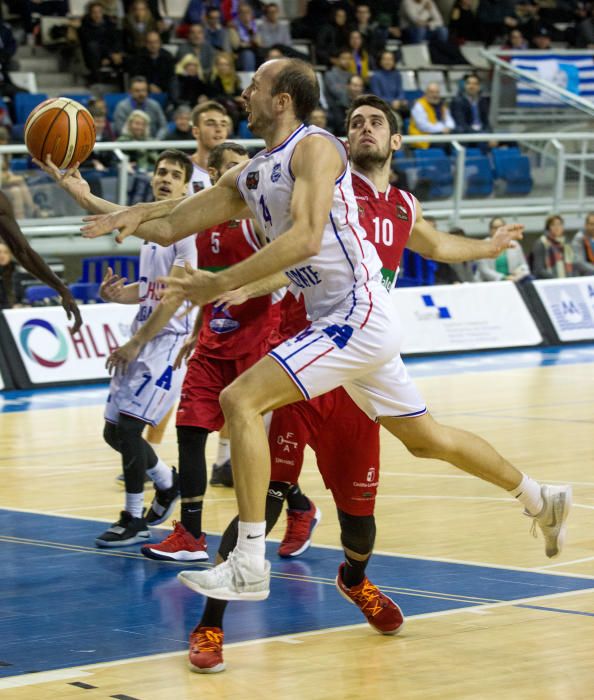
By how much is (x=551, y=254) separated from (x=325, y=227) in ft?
49.2

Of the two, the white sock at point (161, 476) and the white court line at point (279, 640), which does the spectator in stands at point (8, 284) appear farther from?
the white court line at point (279, 640)

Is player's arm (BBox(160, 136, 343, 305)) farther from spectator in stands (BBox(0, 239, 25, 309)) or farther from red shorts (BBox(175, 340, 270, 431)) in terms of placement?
spectator in stands (BBox(0, 239, 25, 309))

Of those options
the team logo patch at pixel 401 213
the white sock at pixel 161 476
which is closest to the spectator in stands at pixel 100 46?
the white sock at pixel 161 476

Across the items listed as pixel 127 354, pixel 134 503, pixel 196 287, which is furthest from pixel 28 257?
pixel 196 287

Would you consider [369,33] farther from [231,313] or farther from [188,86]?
[231,313]

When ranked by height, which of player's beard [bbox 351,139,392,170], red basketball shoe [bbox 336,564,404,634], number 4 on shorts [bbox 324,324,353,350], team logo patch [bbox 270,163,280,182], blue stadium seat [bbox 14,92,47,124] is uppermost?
team logo patch [bbox 270,163,280,182]

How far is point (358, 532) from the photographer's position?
19.2 ft

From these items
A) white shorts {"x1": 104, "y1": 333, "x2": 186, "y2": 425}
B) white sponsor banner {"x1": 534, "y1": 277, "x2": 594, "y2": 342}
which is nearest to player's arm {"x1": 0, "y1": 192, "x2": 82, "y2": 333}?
white shorts {"x1": 104, "y1": 333, "x2": 186, "y2": 425}

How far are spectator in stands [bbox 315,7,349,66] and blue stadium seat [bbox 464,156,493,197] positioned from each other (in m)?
3.57

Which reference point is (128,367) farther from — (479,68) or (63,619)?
(479,68)

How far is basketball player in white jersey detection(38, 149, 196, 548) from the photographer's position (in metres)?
7.68

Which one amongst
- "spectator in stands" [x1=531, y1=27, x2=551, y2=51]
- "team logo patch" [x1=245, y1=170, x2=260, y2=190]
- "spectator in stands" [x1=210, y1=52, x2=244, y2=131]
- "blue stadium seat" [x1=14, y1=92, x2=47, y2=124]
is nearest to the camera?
"team logo patch" [x1=245, y1=170, x2=260, y2=190]

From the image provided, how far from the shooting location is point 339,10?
23.3 m

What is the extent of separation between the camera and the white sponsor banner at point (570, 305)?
19.2 metres
